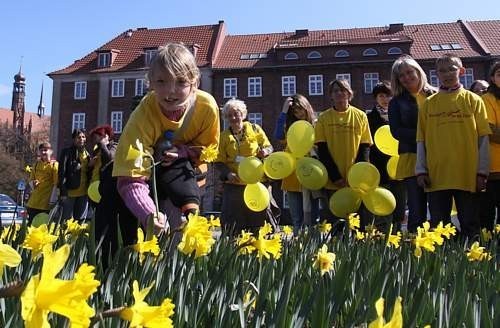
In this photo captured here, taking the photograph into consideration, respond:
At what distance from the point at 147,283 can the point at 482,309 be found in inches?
30.8

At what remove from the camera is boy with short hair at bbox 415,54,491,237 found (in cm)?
346

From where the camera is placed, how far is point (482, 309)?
3.70 ft

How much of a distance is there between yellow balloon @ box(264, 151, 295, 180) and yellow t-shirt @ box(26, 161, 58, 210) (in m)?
3.79

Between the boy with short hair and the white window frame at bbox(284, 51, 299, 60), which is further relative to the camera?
the white window frame at bbox(284, 51, 299, 60)

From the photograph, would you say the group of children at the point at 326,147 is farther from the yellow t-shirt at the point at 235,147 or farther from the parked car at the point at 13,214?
the parked car at the point at 13,214

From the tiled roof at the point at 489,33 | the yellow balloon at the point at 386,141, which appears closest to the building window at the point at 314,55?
the tiled roof at the point at 489,33

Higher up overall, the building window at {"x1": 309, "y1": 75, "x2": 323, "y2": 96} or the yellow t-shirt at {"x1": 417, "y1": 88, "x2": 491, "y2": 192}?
the building window at {"x1": 309, "y1": 75, "x2": 323, "y2": 96}

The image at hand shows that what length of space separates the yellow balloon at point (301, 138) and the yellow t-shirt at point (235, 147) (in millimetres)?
543

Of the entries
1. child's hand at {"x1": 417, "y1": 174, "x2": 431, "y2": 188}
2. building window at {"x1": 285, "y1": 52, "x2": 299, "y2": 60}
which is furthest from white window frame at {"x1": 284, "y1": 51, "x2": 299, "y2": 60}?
child's hand at {"x1": 417, "y1": 174, "x2": 431, "y2": 188}

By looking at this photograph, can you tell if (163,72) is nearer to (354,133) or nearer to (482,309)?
(482,309)

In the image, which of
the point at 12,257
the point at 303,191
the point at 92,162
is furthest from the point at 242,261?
the point at 92,162

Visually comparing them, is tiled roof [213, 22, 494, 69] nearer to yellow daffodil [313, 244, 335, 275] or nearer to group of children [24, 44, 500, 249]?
group of children [24, 44, 500, 249]

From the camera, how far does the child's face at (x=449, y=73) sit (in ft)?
11.9

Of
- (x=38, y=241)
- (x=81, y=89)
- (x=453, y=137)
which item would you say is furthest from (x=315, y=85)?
(x=38, y=241)
